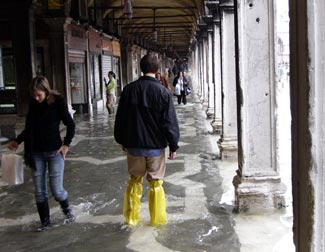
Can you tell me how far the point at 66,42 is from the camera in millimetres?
15719

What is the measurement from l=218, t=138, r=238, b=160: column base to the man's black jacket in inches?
154

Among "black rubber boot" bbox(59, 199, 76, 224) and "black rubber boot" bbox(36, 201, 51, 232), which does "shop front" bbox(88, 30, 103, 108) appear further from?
"black rubber boot" bbox(36, 201, 51, 232)

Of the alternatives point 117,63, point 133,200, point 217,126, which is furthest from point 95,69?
point 133,200

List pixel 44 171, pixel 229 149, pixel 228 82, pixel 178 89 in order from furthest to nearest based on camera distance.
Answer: pixel 178 89
pixel 228 82
pixel 229 149
pixel 44 171

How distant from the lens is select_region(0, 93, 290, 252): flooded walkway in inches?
194

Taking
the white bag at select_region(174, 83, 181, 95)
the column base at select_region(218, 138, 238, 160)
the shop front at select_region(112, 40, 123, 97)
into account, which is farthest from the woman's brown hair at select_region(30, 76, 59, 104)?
the shop front at select_region(112, 40, 123, 97)

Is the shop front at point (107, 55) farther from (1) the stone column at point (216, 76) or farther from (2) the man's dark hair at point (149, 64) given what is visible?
(2) the man's dark hair at point (149, 64)

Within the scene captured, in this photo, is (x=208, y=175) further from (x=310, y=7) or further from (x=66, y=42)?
(x=66, y=42)

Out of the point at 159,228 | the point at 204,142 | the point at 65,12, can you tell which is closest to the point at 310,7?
the point at 159,228

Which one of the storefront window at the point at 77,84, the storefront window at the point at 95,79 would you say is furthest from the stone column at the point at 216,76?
the storefront window at the point at 95,79

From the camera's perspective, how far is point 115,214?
5926mm

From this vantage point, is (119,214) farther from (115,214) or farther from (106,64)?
(106,64)

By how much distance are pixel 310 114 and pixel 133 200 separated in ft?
9.98

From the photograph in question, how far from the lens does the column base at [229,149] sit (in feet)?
29.2
